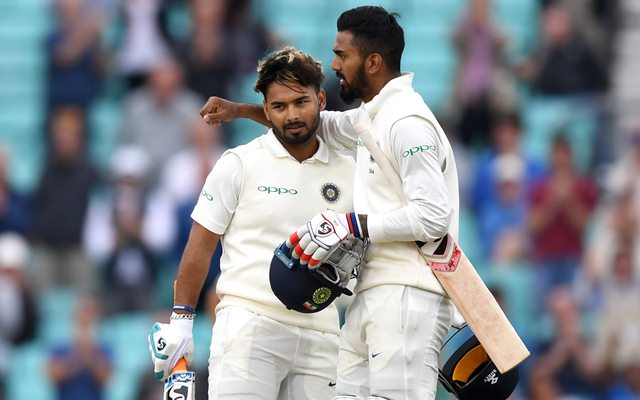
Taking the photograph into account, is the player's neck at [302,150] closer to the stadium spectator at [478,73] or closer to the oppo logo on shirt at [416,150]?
the oppo logo on shirt at [416,150]

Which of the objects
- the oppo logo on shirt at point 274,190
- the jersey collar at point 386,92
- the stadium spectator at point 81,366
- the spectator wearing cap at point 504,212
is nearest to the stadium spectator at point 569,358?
the spectator wearing cap at point 504,212

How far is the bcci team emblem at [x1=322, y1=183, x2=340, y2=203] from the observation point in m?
6.24

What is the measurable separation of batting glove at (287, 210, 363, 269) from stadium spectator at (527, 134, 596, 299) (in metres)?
5.43

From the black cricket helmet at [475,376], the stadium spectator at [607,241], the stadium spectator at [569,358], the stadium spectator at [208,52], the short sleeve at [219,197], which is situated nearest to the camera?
the black cricket helmet at [475,376]

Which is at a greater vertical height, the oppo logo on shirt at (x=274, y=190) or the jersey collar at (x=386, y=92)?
the jersey collar at (x=386, y=92)

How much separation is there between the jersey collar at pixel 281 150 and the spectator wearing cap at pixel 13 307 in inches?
208

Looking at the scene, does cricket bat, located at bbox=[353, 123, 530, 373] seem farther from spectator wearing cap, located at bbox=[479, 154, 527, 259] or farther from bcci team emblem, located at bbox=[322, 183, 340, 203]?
spectator wearing cap, located at bbox=[479, 154, 527, 259]

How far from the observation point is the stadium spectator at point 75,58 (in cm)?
1208

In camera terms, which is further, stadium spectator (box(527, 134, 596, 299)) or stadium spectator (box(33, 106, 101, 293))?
stadium spectator (box(33, 106, 101, 293))

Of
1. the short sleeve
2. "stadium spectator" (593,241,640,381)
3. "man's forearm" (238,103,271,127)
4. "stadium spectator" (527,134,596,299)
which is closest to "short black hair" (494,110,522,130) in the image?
"stadium spectator" (527,134,596,299)

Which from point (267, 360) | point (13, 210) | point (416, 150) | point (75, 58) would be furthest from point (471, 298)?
point (75, 58)

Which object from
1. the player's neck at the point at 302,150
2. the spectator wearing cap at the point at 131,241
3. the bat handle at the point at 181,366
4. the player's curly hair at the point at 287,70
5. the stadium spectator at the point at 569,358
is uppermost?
the player's curly hair at the point at 287,70

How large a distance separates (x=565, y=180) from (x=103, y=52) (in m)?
3.92

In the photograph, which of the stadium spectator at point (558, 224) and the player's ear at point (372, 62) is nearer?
the player's ear at point (372, 62)
